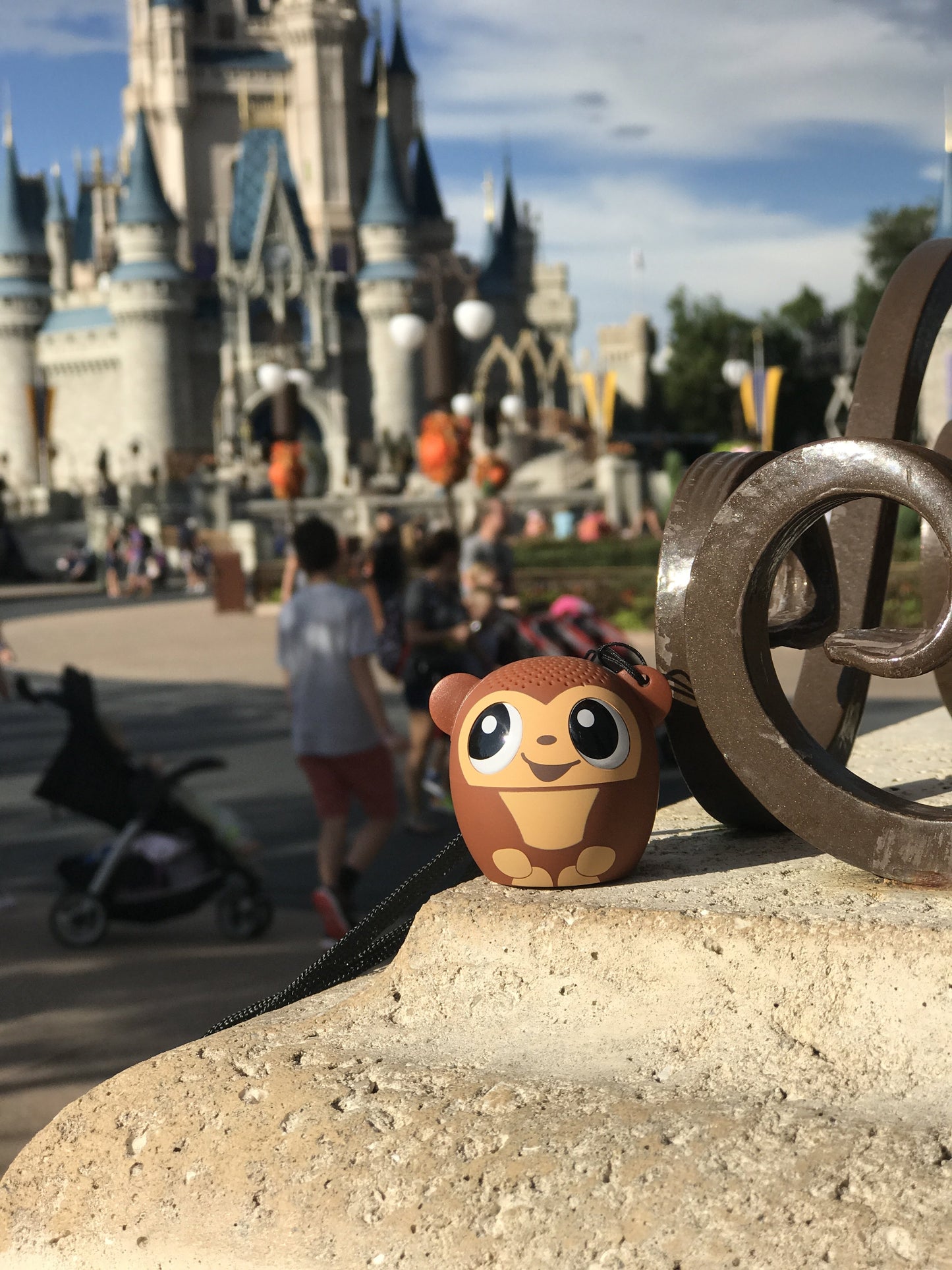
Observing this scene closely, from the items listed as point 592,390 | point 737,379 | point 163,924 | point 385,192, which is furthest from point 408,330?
point 385,192

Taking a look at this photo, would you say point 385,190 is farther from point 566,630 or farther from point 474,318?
point 566,630

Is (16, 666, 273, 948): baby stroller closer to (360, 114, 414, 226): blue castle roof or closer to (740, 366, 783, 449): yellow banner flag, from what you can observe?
(740, 366, 783, 449): yellow banner flag

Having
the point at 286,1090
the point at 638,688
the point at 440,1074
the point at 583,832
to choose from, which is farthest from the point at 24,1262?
the point at 638,688

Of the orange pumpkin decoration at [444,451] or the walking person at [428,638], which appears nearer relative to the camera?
the walking person at [428,638]

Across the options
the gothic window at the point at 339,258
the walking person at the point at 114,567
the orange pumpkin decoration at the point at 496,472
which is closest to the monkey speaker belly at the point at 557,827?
the orange pumpkin decoration at the point at 496,472

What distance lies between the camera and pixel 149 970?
5359 mm

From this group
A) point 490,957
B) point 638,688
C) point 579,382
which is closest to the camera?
point 490,957

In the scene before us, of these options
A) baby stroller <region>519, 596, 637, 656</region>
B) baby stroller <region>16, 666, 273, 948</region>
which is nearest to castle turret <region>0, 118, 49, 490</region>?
baby stroller <region>519, 596, 637, 656</region>

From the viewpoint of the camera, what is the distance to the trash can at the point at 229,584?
889 inches

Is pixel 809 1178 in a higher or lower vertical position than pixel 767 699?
lower

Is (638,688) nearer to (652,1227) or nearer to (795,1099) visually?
(795,1099)

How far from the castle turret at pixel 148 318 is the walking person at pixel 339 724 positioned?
175ft

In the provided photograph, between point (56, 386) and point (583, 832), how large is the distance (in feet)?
203

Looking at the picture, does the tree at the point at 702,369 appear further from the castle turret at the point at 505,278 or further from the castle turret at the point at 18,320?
the castle turret at the point at 18,320
